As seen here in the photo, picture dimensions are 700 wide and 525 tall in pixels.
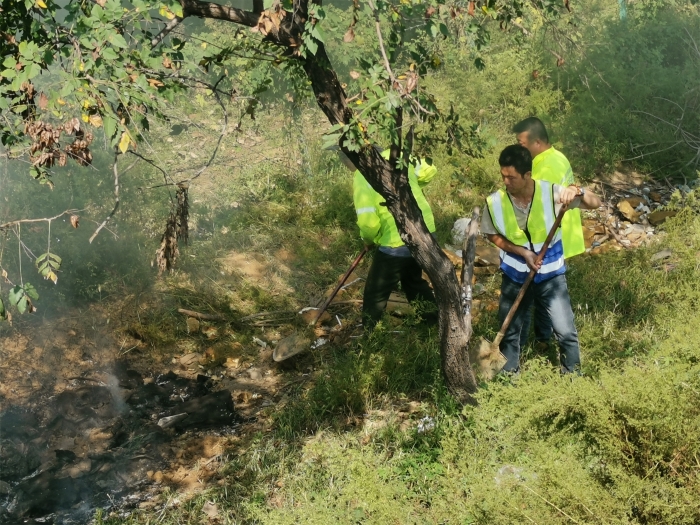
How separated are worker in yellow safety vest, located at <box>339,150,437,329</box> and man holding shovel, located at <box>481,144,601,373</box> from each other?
69 cm

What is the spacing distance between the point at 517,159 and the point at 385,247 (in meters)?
1.34

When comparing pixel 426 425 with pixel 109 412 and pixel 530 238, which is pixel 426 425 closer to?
pixel 530 238

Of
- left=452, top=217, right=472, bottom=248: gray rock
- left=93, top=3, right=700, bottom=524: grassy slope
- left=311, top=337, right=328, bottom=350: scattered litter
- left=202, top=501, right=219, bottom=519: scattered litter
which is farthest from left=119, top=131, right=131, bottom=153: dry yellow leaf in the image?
left=452, top=217, right=472, bottom=248: gray rock

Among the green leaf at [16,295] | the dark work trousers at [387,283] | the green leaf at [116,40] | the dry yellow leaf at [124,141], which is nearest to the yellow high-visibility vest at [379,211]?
the dark work trousers at [387,283]

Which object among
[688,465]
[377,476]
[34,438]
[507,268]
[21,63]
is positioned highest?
[21,63]

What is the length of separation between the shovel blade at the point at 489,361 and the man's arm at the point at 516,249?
599mm

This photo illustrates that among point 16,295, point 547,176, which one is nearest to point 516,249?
point 547,176

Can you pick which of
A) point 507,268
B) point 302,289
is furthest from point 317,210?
point 507,268

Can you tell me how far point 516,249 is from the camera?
14.8ft

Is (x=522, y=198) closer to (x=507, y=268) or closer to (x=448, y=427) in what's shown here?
(x=507, y=268)

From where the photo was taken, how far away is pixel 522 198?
4.52 meters

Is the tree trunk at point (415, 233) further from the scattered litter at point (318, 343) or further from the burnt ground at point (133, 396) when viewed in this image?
the scattered litter at point (318, 343)

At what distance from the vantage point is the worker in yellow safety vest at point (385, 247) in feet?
17.1

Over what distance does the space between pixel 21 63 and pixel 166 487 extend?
2.81m
